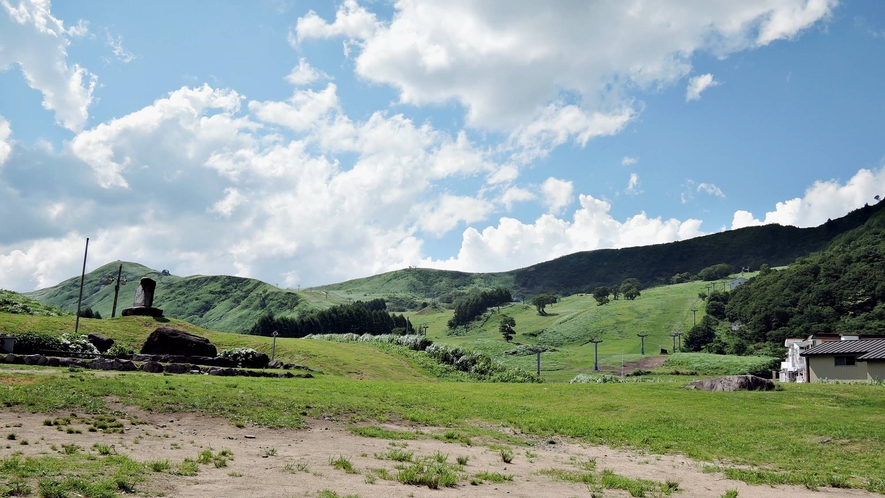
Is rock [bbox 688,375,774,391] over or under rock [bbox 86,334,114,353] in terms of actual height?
under

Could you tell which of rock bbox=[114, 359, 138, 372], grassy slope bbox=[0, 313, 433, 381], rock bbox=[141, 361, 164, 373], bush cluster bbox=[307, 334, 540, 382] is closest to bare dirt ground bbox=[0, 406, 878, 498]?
rock bbox=[141, 361, 164, 373]

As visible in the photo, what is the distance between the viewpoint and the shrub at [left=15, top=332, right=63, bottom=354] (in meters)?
40.2

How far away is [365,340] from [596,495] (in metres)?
81.1

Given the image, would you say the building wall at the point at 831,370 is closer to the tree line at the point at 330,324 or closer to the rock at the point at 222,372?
the rock at the point at 222,372

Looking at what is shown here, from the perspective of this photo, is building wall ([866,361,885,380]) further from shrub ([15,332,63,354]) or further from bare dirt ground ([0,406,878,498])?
shrub ([15,332,63,354])

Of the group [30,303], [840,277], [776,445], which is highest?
[840,277]

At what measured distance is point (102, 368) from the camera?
34344 mm

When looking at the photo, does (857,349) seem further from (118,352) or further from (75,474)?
(75,474)

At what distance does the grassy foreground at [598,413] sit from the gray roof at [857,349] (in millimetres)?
26829

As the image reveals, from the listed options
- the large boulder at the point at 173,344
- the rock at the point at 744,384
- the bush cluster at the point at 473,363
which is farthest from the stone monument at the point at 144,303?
the rock at the point at 744,384

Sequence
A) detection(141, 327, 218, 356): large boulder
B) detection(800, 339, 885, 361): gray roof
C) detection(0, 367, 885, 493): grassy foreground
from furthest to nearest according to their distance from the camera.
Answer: detection(800, 339, 885, 361): gray roof, detection(141, 327, 218, 356): large boulder, detection(0, 367, 885, 493): grassy foreground

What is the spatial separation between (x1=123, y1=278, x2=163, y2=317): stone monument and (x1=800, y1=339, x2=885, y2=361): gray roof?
7544cm

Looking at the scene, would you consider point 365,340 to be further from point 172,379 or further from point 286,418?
point 286,418

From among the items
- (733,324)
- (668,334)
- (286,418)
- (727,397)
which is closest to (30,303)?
(286,418)
